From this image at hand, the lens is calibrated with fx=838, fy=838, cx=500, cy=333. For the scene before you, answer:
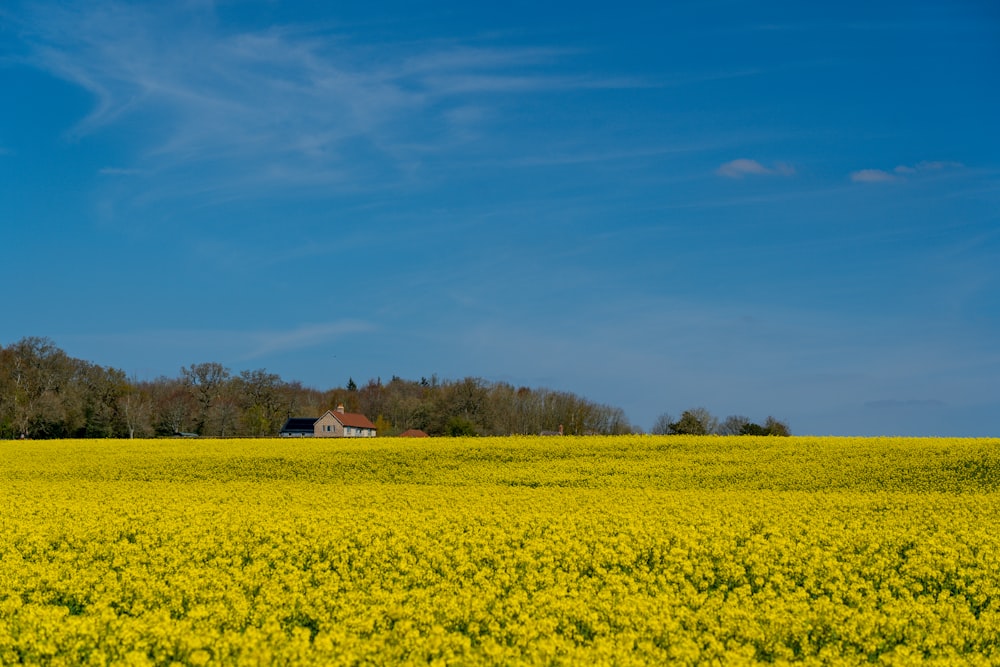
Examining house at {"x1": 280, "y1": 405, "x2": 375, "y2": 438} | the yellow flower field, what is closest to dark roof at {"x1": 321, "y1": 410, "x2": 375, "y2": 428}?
house at {"x1": 280, "y1": 405, "x2": 375, "y2": 438}

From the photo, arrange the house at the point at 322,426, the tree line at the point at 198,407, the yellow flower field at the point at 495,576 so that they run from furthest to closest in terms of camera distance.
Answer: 1. the house at the point at 322,426
2. the tree line at the point at 198,407
3. the yellow flower field at the point at 495,576

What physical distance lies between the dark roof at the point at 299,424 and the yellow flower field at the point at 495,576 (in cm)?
7848

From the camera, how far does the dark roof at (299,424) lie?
4218 inches

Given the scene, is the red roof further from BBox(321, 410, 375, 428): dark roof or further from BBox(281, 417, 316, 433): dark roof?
BBox(281, 417, 316, 433): dark roof

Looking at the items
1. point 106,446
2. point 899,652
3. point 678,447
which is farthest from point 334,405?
point 899,652

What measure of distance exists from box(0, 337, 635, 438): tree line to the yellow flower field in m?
56.7

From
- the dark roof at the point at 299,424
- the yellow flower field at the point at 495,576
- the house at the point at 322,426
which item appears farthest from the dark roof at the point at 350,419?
the yellow flower field at the point at 495,576

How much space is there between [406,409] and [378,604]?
111m

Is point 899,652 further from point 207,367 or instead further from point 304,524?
point 207,367

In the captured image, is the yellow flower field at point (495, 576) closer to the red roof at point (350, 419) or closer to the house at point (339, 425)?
the house at point (339, 425)

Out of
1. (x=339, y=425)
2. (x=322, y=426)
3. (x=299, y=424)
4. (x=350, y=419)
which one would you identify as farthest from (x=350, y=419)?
(x=299, y=424)

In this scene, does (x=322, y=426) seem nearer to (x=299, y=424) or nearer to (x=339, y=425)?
(x=339, y=425)

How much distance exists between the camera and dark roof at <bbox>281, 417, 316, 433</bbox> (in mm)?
107125

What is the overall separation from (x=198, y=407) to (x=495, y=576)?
3769 inches
